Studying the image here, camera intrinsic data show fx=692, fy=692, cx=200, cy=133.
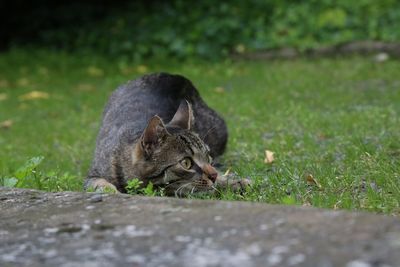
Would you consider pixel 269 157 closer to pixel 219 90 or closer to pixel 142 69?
pixel 219 90

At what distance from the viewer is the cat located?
4633mm

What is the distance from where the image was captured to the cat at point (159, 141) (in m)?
4.63

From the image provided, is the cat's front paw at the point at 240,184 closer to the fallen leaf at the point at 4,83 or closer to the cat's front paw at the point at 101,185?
the cat's front paw at the point at 101,185

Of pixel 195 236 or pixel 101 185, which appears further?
pixel 101 185

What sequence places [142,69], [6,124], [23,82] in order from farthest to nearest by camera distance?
[23,82], [142,69], [6,124]

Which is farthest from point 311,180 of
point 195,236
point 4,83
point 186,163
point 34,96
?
point 4,83

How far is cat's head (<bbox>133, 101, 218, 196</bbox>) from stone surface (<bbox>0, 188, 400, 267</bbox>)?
1.29 metres

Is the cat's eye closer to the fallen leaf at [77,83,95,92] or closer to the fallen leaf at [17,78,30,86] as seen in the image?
the fallen leaf at [77,83,95,92]

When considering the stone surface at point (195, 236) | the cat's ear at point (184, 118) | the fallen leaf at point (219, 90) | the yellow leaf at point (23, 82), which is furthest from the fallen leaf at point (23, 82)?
the stone surface at point (195, 236)

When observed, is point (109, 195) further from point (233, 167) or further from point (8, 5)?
point (8, 5)

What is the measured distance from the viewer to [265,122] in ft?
25.0

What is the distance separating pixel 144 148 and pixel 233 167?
1.02m

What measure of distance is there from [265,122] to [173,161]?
122 inches

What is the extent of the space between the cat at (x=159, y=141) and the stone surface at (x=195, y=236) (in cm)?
132
